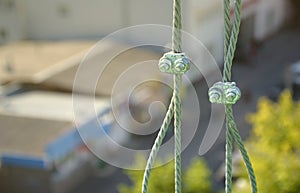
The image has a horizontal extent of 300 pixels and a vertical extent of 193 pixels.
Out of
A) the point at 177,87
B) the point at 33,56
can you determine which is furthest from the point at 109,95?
the point at 177,87

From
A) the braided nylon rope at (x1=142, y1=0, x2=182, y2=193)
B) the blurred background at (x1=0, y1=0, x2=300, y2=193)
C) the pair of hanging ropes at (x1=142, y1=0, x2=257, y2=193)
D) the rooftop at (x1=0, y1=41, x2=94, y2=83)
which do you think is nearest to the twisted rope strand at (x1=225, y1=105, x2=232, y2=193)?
the pair of hanging ropes at (x1=142, y1=0, x2=257, y2=193)

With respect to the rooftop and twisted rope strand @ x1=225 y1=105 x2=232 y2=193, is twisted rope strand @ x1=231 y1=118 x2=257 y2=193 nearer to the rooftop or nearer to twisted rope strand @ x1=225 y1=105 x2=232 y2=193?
twisted rope strand @ x1=225 y1=105 x2=232 y2=193

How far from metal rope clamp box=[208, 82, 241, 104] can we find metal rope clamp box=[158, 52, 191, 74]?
9cm

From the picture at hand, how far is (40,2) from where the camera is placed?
12305 millimetres

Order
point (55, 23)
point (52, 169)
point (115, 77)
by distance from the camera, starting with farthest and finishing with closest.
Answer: point (55, 23) < point (115, 77) < point (52, 169)

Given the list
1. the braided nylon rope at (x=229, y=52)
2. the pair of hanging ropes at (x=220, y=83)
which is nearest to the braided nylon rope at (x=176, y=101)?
the pair of hanging ropes at (x=220, y=83)

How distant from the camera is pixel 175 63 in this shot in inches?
59.6

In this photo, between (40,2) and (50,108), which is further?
(40,2)

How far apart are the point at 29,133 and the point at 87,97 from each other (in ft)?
4.36

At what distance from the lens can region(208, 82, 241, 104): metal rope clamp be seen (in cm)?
149

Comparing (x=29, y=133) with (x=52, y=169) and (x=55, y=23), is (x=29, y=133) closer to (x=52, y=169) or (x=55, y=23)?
(x=52, y=169)

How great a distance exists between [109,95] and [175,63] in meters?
7.16

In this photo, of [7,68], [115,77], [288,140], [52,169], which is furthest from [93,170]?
[288,140]

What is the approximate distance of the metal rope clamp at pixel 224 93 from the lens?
4.88 feet
